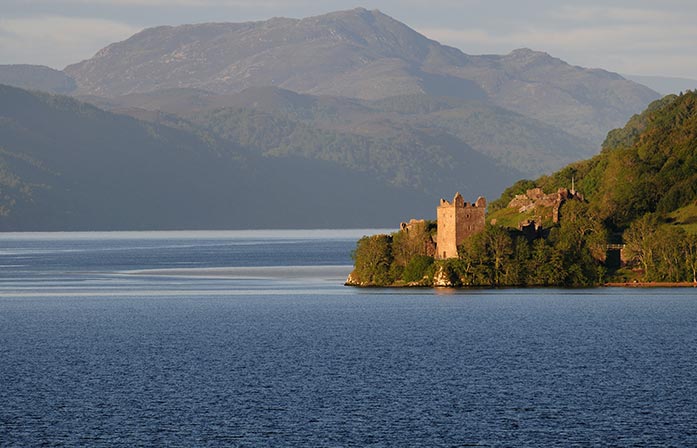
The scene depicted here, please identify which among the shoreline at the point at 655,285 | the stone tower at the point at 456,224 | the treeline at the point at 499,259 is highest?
the stone tower at the point at 456,224

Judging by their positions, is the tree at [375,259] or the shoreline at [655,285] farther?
the tree at [375,259]

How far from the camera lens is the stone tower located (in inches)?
7037

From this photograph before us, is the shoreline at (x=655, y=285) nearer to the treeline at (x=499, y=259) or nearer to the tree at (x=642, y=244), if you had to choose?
the tree at (x=642, y=244)

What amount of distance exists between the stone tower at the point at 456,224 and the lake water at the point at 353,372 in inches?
597

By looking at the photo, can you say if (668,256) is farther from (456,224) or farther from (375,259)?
(375,259)

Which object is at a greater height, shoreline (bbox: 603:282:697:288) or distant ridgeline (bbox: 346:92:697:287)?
distant ridgeline (bbox: 346:92:697:287)

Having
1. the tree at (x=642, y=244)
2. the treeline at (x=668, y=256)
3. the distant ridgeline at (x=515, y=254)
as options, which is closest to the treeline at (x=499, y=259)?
the distant ridgeline at (x=515, y=254)

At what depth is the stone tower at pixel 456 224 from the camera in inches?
7037

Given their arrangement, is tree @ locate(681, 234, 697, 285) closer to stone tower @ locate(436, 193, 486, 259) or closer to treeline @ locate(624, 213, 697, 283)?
treeline @ locate(624, 213, 697, 283)

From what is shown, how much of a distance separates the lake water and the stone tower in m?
15.2

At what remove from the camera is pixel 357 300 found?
16462 cm

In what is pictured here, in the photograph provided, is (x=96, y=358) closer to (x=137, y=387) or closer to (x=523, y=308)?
(x=137, y=387)

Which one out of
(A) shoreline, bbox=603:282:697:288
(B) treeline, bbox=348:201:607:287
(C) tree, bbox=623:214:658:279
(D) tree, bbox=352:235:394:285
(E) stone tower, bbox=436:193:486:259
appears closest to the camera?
(A) shoreline, bbox=603:282:697:288

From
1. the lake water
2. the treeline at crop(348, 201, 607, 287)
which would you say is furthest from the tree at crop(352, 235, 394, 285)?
the lake water
